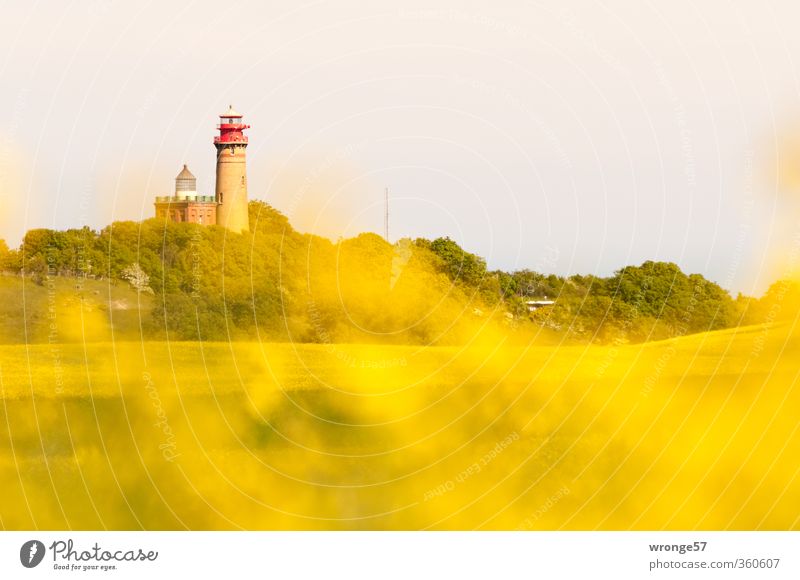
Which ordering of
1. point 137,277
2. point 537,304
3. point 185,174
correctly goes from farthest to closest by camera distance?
point 185,174, point 537,304, point 137,277

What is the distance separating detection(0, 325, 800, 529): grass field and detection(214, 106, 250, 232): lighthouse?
64.2 meters

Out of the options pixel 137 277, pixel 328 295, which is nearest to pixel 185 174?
pixel 137 277

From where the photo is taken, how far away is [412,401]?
60.8m

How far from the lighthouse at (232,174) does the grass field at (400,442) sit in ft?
211

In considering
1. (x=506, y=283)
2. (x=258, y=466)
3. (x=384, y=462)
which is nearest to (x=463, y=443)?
(x=384, y=462)

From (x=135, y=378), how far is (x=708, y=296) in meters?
49.0

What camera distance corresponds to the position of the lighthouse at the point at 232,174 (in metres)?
132

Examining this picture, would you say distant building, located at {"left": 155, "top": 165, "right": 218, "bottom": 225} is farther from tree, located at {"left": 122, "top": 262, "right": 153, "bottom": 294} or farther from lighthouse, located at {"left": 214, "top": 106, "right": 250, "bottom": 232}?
tree, located at {"left": 122, "top": 262, "right": 153, "bottom": 294}

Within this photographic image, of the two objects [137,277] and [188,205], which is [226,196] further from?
[137,277]

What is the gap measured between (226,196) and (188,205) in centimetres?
606

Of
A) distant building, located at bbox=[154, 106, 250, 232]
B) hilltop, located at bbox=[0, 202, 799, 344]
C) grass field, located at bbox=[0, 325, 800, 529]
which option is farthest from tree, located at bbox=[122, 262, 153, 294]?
grass field, located at bbox=[0, 325, 800, 529]

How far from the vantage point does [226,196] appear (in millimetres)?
134500

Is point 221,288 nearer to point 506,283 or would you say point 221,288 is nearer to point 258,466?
point 506,283
